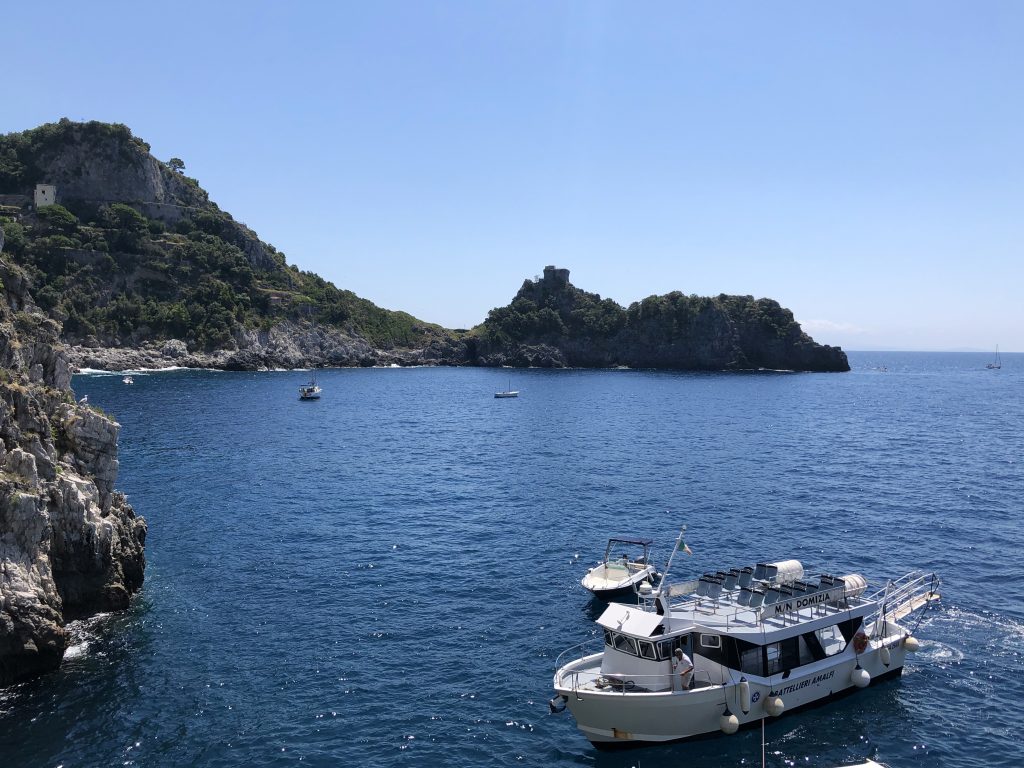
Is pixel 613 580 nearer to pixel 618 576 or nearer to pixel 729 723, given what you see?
pixel 618 576

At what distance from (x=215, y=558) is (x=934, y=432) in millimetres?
98283

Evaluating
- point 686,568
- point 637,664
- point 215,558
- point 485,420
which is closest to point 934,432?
point 485,420

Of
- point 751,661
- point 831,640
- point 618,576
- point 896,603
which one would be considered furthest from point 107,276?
point 896,603

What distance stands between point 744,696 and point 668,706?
11.3ft

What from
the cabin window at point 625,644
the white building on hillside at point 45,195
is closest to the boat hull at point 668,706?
the cabin window at point 625,644

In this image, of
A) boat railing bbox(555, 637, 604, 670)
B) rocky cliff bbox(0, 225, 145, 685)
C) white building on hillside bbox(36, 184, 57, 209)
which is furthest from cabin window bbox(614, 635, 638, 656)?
white building on hillside bbox(36, 184, 57, 209)

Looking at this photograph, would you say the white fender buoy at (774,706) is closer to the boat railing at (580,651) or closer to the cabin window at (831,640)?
the cabin window at (831,640)

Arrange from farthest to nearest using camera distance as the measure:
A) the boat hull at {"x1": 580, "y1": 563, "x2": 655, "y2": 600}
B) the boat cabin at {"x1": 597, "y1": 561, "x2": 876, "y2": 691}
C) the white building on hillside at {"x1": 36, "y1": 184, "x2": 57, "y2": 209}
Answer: the white building on hillside at {"x1": 36, "y1": 184, "x2": 57, "y2": 209}, the boat hull at {"x1": 580, "y1": 563, "x2": 655, "y2": 600}, the boat cabin at {"x1": 597, "y1": 561, "x2": 876, "y2": 691}

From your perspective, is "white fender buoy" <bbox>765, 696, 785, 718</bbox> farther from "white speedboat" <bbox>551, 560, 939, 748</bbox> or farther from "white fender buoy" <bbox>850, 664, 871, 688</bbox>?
"white fender buoy" <bbox>850, 664, 871, 688</bbox>

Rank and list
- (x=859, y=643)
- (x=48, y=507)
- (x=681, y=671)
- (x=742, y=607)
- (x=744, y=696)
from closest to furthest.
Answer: (x=681, y=671), (x=744, y=696), (x=859, y=643), (x=742, y=607), (x=48, y=507)

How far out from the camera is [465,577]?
41125 mm

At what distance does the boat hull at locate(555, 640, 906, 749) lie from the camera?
24906 millimetres

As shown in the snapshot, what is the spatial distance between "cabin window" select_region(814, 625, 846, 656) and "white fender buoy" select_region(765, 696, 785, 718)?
3.75 m

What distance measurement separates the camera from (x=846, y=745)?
2570 centimetres
